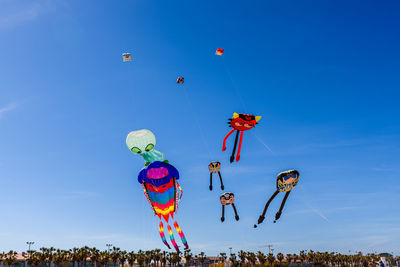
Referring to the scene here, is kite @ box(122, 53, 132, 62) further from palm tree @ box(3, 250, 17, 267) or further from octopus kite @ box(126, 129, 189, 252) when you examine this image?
palm tree @ box(3, 250, 17, 267)

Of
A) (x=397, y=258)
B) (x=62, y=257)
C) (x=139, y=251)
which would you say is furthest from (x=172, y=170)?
(x=397, y=258)

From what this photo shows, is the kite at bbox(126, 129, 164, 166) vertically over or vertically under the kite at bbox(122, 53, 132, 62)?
under

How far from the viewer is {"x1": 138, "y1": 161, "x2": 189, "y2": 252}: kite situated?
1925 centimetres

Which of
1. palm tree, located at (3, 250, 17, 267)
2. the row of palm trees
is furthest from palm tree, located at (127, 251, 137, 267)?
palm tree, located at (3, 250, 17, 267)

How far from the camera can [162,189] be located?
19562mm

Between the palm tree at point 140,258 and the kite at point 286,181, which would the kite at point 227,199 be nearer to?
the kite at point 286,181

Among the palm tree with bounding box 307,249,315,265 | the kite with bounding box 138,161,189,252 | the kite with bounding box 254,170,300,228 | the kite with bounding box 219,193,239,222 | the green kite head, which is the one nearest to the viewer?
Result: the kite with bounding box 254,170,300,228

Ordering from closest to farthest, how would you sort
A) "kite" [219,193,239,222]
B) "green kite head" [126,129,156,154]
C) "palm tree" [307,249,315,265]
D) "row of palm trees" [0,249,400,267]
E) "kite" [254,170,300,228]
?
"kite" [254,170,300,228] → "green kite head" [126,129,156,154] → "kite" [219,193,239,222] → "row of palm trees" [0,249,400,267] → "palm tree" [307,249,315,265]

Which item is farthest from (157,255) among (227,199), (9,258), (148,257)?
(227,199)

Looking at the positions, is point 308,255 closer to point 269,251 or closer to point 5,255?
point 269,251

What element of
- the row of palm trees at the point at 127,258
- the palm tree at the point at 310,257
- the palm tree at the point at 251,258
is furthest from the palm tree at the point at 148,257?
the palm tree at the point at 310,257

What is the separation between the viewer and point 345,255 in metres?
138

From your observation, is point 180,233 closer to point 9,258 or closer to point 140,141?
point 140,141

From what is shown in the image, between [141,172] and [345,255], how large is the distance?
A: 463 feet
